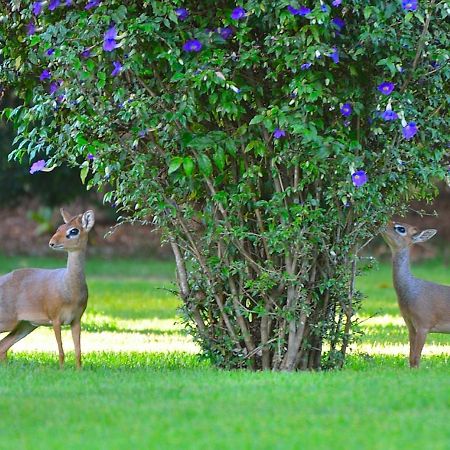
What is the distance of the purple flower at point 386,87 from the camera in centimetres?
948

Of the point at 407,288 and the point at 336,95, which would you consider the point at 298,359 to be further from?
the point at 336,95

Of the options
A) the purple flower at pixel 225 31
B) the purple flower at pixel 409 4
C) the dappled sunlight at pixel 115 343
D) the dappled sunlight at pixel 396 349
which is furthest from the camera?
the dappled sunlight at pixel 115 343

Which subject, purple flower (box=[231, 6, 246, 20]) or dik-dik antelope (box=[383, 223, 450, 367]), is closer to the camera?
purple flower (box=[231, 6, 246, 20])

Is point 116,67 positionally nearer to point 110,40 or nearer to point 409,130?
point 110,40

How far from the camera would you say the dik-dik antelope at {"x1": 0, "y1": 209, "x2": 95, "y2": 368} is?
1070 centimetres

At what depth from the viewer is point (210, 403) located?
7992 millimetres

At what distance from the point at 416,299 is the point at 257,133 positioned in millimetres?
2194

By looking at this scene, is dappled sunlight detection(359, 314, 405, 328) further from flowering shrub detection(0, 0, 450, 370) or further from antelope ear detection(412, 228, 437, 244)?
flowering shrub detection(0, 0, 450, 370)

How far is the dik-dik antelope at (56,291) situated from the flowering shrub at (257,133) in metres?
0.66

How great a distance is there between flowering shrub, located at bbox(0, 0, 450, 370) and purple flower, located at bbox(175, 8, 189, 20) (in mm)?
19

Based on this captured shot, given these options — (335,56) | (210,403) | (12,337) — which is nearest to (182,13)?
(335,56)

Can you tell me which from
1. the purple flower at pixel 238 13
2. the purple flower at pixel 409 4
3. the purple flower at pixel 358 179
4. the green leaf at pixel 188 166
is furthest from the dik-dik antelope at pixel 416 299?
the purple flower at pixel 238 13

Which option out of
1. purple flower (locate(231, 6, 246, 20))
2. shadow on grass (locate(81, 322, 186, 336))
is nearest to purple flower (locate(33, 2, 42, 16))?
purple flower (locate(231, 6, 246, 20))

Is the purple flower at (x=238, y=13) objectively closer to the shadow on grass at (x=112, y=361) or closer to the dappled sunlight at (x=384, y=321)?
the shadow on grass at (x=112, y=361)
